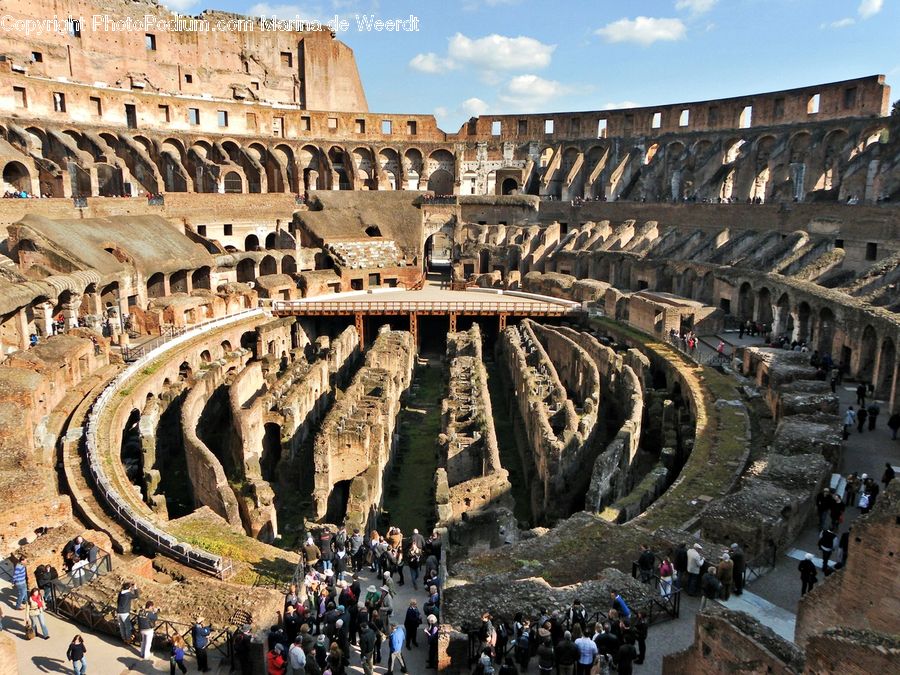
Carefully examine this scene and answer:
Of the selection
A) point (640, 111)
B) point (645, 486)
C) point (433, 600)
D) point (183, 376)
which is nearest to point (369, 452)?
point (645, 486)

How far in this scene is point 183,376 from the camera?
85.6ft

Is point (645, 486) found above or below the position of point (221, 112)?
below

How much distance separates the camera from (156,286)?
3191 centimetres

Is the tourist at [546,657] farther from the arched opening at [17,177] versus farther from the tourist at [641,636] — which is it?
the arched opening at [17,177]

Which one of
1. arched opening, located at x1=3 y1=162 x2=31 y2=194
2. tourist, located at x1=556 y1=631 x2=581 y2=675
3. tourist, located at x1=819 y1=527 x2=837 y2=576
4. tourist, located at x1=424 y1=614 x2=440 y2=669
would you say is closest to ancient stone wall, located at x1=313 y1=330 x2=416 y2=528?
tourist, located at x1=424 y1=614 x2=440 y2=669

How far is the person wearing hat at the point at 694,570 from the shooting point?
9945 millimetres

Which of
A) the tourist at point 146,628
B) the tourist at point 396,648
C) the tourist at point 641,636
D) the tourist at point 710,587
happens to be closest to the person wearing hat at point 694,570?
the tourist at point 710,587

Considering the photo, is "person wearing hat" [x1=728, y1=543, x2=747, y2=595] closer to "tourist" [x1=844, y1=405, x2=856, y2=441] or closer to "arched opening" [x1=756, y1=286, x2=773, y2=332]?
"tourist" [x1=844, y1=405, x2=856, y2=441]

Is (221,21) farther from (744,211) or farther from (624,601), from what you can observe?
(624,601)

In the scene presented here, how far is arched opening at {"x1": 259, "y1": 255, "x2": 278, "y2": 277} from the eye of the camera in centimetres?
3934

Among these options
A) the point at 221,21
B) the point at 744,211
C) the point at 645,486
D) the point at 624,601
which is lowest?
the point at 645,486

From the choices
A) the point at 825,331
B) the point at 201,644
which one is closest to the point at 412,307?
the point at 825,331

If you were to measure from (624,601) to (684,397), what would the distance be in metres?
14.0

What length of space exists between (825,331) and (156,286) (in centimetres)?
2720
